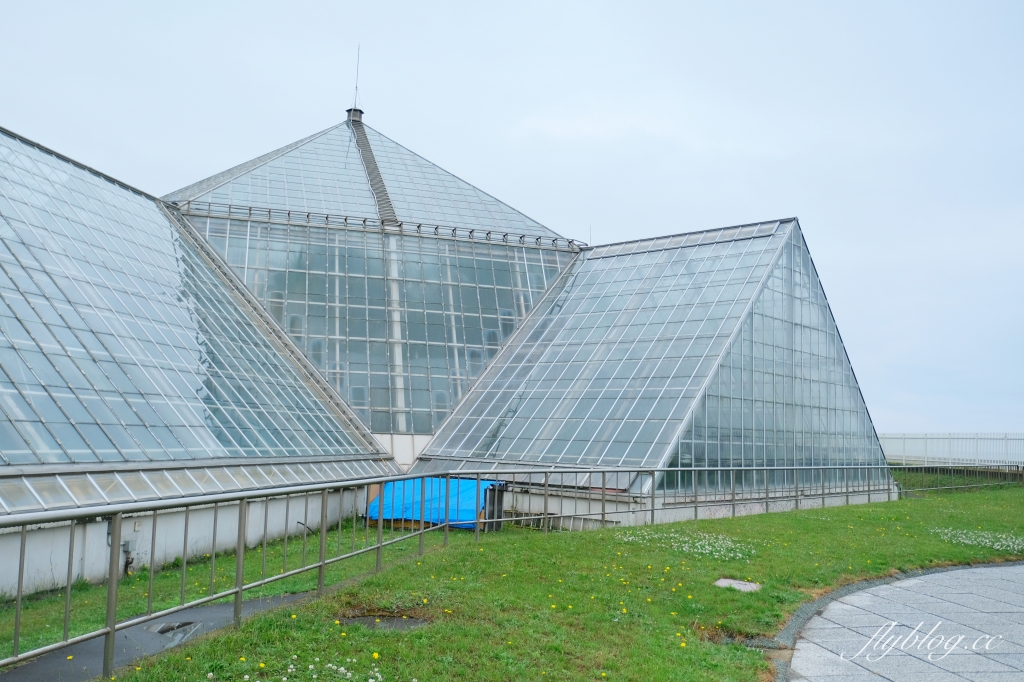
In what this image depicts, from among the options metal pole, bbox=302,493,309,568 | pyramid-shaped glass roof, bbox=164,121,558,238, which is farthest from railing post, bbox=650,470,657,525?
pyramid-shaped glass roof, bbox=164,121,558,238

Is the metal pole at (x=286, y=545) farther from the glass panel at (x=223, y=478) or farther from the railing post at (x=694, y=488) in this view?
the railing post at (x=694, y=488)

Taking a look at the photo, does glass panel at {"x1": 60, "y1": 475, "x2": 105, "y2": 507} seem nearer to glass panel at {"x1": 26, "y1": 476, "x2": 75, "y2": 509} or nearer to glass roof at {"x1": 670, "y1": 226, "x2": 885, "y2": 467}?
glass panel at {"x1": 26, "y1": 476, "x2": 75, "y2": 509}

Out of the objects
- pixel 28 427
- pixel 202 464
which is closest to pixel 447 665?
pixel 28 427

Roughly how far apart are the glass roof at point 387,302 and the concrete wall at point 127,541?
1566 cm

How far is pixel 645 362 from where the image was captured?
25922mm

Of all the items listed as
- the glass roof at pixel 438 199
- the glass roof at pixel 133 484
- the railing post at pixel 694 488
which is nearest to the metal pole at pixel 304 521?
the glass roof at pixel 133 484

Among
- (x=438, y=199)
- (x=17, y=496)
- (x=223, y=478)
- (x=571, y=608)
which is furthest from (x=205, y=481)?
(x=438, y=199)

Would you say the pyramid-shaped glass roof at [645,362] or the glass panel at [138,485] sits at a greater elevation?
the pyramid-shaped glass roof at [645,362]

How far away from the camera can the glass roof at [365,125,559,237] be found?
35344 mm

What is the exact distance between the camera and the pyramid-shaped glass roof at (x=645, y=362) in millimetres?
23719

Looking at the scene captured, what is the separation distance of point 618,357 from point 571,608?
1733 cm

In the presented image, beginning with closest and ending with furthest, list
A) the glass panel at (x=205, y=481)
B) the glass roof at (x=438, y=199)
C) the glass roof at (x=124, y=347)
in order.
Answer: the glass roof at (x=124, y=347) < the glass panel at (x=205, y=481) < the glass roof at (x=438, y=199)

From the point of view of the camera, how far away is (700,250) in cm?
3180

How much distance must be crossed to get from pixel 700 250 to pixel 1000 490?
14.3 meters
